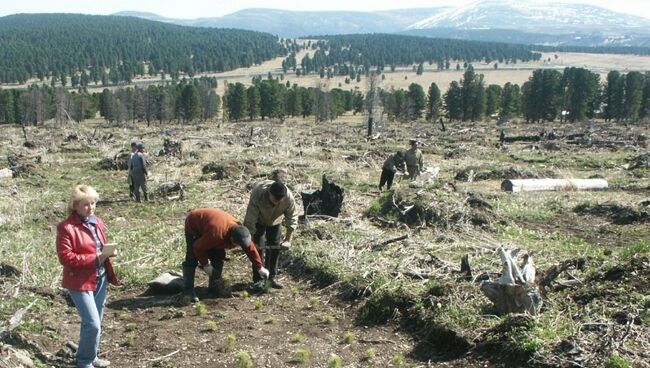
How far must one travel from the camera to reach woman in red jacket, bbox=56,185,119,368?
5203mm

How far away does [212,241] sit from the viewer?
7.17m

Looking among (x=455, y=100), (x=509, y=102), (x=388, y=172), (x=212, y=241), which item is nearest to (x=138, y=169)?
(x=388, y=172)

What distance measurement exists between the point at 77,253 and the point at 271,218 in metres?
3.05

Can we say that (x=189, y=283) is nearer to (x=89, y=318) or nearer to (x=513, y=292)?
(x=89, y=318)

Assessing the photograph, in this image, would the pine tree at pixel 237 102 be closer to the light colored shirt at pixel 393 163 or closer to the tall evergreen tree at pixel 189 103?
the tall evergreen tree at pixel 189 103

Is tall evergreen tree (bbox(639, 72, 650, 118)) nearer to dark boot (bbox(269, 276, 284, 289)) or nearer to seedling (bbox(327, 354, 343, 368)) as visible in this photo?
dark boot (bbox(269, 276, 284, 289))

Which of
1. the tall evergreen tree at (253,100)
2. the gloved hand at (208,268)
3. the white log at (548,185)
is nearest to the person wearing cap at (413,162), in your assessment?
the white log at (548,185)

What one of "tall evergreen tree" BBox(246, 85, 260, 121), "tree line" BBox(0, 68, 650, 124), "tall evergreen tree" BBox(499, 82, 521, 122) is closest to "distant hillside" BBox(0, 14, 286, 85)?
"tree line" BBox(0, 68, 650, 124)

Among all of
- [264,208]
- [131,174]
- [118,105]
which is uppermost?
[264,208]

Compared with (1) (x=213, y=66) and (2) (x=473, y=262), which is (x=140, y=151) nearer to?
(2) (x=473, y=262)

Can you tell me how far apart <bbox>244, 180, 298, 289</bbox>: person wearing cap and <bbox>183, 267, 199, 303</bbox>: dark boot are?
849mm

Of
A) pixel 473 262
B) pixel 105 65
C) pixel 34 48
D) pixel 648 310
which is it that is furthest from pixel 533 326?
pixel 34 48

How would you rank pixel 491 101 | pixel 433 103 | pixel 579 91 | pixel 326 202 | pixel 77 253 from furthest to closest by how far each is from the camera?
pixel 433 103, pixel 491 101, pixel 579 91, pixel 326 202, pixel 77 253

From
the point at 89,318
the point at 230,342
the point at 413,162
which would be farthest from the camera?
the point at 413,162
